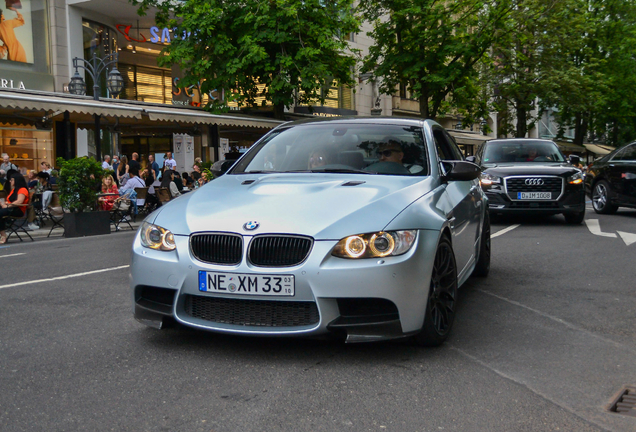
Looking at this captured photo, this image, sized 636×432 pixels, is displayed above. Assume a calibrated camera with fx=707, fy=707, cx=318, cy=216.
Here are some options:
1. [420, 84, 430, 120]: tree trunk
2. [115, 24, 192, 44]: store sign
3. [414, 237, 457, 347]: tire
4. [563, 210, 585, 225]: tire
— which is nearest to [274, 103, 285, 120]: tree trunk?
[115, 24, 192, 44]: store sign

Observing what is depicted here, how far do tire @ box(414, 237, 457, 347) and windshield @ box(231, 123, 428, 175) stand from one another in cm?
81

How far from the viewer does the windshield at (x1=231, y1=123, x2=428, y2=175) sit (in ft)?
17.0

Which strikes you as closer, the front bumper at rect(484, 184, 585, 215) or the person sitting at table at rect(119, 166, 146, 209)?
the front bumper at rect(484, 184, 585, 215)

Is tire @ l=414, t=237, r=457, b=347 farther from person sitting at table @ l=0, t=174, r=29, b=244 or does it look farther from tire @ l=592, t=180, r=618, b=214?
tire @ l=592, t=180, r=618, b=214

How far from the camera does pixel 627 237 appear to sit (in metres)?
10.7

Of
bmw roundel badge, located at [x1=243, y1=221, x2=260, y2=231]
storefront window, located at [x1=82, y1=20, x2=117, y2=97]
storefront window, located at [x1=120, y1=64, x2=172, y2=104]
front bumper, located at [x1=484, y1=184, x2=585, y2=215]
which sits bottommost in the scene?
front bumper, located at [x1=484, y1=184, x2=585, y2=215]

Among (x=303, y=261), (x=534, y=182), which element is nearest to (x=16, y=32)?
(x=534, y=182)

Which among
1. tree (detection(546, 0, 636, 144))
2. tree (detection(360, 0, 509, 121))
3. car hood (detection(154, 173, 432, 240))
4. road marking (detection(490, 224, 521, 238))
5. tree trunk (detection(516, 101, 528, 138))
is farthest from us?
tree (detection(546, 0, 636, 144))

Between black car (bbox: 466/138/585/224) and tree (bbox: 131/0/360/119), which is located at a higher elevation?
tree (bbox: 131/0/360/119)

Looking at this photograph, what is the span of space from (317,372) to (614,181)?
13.2 metres

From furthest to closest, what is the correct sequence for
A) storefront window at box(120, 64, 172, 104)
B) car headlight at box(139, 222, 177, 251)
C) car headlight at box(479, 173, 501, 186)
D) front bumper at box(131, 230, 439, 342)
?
storefront window at box(120, 64, 172, 104) < car headlight at box(479, 173, 501, 186) < car headlight at box(139, 222, 177, 251) < front bumper at box(131, 230, 439, 342)

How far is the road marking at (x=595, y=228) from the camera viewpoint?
36.7 ft

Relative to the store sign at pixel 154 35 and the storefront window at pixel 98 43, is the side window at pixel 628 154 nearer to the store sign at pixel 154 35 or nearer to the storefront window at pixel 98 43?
the store sign at pixel 154 35

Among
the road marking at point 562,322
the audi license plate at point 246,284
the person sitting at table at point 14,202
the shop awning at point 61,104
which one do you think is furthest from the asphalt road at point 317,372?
the shop awning at point 61,104
